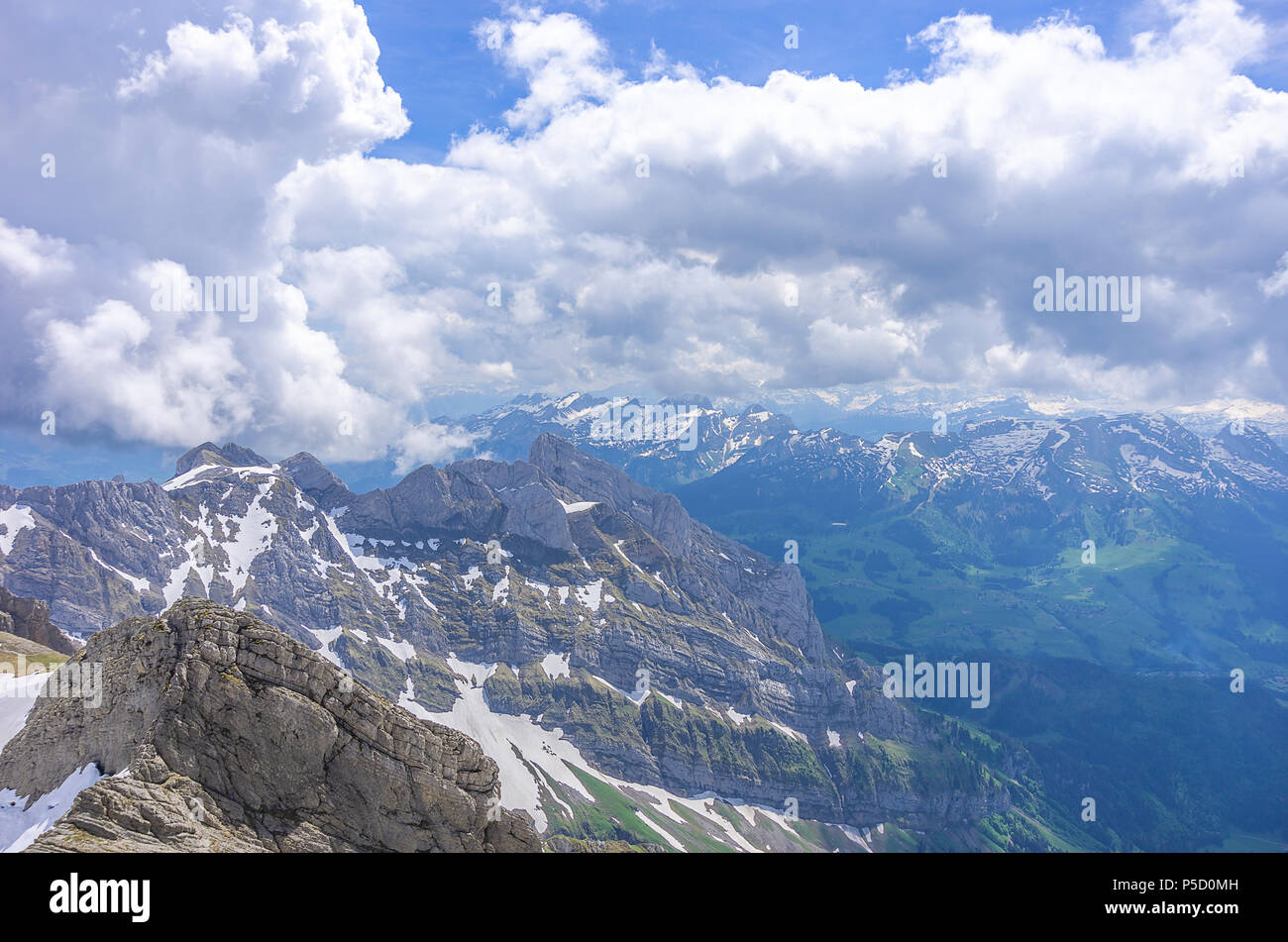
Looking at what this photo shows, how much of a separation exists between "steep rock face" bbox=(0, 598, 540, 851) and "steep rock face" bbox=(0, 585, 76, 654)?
109429 mm

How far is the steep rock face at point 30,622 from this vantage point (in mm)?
138512

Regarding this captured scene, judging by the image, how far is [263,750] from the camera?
4625 cm

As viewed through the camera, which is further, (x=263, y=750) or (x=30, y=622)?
(x=30, y=622)

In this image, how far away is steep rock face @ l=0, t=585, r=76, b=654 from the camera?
139 meters

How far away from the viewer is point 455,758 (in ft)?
166

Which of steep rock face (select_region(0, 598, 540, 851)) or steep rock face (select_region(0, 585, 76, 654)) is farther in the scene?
steep rock face (select_region(0, 585, 76, 654))

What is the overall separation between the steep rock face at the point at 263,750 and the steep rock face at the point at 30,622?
10943cm

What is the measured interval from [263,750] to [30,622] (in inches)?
5269

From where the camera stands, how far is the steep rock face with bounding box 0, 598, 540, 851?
4381 cm

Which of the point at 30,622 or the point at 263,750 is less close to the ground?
the point at 263,750

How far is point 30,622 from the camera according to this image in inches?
5674
